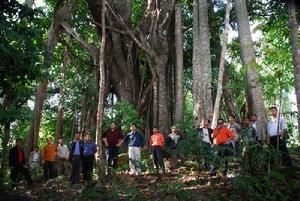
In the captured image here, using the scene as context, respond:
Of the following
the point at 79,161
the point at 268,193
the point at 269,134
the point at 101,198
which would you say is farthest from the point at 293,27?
the point at 79,161

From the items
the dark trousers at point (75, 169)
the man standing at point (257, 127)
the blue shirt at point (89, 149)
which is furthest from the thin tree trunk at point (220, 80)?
the dark trousers at point (75, 169)

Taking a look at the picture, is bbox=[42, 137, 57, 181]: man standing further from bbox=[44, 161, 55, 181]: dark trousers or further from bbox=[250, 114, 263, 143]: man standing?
bbox=[250, 114, 263, 143]: man standing

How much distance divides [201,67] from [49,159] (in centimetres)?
652

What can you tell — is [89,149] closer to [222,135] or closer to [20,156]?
[20,156]

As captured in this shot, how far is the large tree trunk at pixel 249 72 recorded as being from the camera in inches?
497

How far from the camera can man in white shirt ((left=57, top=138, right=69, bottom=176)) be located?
16.1m

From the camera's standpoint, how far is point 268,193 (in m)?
9.06

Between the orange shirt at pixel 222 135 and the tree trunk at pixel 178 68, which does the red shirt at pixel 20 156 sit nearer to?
the orange shirt at pixel 222 135

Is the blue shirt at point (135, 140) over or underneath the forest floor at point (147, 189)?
over

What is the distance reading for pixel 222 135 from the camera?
1134 cm

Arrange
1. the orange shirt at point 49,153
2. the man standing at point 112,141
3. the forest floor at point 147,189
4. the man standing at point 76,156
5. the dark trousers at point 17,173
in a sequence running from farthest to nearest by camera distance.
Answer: the orange shirt at point 49,153 → the man standing at point 112,141 → the dark trousers at point 17,173 → the man standing at point 76,156 → the forest floor at point 147,189

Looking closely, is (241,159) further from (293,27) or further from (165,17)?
(165,17)

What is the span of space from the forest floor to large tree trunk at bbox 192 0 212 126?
2977mm

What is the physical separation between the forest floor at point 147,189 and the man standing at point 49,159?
181 cm
